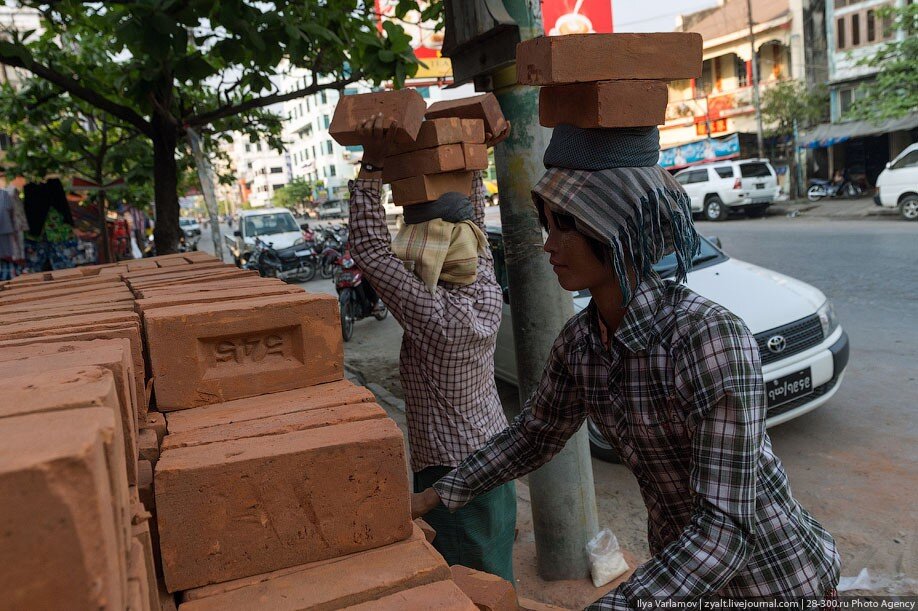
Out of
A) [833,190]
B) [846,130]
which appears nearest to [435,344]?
[833,190]

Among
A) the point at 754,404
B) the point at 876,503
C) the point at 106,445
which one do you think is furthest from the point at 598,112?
the point at 876,503

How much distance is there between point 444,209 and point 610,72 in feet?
4.12

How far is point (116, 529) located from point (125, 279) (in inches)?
110

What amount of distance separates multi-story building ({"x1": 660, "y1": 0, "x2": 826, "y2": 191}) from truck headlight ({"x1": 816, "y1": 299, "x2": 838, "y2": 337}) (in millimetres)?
25733

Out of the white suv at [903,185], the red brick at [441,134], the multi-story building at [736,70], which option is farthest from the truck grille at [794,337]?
the multi-story building at [736,70]

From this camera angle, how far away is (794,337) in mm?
4762

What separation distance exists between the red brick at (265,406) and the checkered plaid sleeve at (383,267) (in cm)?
72

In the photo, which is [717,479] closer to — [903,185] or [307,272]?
[307,272]

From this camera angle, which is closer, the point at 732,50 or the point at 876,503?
the point at 876,503

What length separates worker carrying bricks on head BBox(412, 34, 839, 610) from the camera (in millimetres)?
1414

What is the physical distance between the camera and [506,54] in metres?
2.92

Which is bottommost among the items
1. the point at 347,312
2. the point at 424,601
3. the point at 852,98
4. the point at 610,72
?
the point at 347,312

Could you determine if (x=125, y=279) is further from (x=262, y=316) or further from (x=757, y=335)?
(x=757, y=335)

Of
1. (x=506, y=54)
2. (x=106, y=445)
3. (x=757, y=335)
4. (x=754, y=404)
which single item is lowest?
(x=757, y=335)
